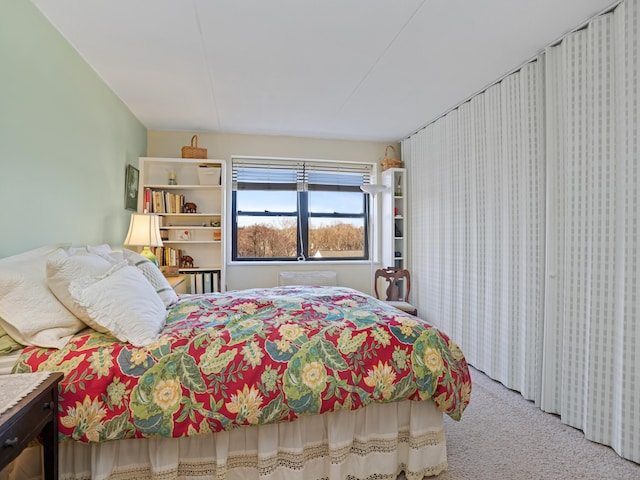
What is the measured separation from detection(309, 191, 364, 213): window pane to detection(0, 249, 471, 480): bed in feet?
9.62

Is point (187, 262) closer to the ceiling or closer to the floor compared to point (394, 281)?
closer to the ceiling

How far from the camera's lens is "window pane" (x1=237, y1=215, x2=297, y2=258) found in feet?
14.8

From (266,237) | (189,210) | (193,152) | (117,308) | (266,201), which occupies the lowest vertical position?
(117,308)

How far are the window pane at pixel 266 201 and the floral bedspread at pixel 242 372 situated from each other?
110 inches

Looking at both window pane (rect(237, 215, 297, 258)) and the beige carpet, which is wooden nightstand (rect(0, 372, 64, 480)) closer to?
the beige carpet

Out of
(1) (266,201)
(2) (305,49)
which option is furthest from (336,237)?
(2) (305,49)

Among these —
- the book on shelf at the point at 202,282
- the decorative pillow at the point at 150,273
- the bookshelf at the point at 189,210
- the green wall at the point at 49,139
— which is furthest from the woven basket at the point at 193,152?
the decorative pillow at the point at 150,273

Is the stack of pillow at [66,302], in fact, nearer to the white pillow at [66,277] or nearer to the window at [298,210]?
the white pillow at [66,277]

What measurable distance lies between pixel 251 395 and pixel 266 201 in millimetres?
3378

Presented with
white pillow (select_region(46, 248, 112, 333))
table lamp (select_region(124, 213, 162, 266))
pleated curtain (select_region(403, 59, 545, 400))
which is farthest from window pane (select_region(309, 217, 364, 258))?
white pillow (select_region(46, 248, 112, 333))

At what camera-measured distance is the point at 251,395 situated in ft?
4.76

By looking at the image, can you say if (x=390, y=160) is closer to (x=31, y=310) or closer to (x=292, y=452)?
(x=292, y=452)

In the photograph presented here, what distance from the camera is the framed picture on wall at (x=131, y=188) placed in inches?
138

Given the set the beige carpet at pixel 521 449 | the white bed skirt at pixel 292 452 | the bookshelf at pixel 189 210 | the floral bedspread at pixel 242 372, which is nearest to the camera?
the floral bedspread at pixel 242 372
